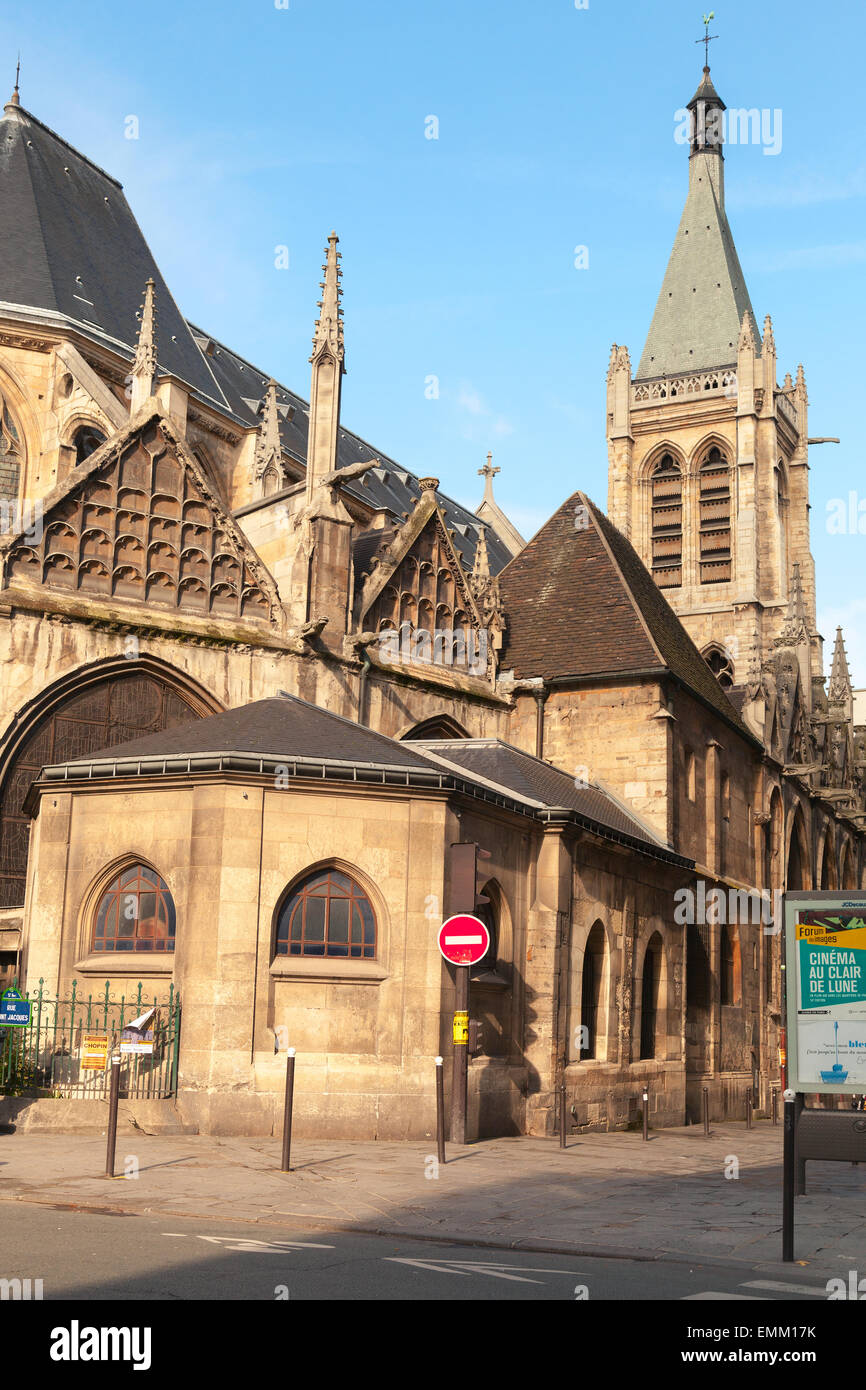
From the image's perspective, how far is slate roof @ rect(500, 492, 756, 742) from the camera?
1091 inches

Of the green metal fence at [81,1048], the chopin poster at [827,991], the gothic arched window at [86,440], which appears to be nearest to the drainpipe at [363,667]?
the gothic arched window at [86,440]

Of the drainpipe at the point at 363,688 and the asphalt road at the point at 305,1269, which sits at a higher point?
the drainpipe at the point at 363,688

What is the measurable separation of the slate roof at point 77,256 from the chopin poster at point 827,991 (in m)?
22.9

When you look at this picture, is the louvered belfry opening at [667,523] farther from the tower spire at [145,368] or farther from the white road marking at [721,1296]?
the white road marking at [721,1296]

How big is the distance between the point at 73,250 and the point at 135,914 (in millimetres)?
20331

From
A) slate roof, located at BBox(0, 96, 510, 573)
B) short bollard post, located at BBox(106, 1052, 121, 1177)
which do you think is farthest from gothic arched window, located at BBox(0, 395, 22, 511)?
short bollard post, located at BBox(106, 1052, 121, 1177)

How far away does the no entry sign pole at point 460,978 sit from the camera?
553 inches

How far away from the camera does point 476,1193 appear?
11.5m

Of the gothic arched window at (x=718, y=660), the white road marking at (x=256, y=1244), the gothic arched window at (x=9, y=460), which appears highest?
the gothic arched window at (x=718, y=660)

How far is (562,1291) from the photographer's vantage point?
746 cm

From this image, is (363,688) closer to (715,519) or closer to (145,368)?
(145,368)

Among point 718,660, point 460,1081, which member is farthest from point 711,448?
point 460,1081
